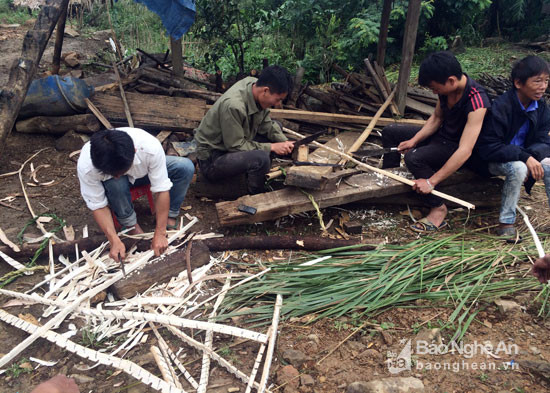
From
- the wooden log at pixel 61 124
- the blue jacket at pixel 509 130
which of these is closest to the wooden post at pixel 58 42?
the wooden log at pixel 61 124

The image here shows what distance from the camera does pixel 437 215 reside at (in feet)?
12.8

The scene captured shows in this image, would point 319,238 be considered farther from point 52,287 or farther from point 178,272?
point 52,287

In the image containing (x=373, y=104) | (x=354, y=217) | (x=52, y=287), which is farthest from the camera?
(x=373, y=104)

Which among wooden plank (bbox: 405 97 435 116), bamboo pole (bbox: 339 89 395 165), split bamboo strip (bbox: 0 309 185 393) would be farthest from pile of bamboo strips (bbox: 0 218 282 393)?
wooden plank (bbox: 405 97 435 116)

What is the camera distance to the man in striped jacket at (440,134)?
3.46 m

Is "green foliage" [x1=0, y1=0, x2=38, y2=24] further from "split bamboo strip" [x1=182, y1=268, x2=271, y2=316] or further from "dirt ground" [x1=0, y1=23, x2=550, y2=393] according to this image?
"split bamboo strip" [x1=182, y1=268, x2=271, y2=316]

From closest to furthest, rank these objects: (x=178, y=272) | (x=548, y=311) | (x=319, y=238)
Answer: (x=548, y=311)
(x=178, y=272)
(x=319, y=238)

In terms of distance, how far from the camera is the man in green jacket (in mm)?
3666

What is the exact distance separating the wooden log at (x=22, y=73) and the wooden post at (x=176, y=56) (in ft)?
6.16

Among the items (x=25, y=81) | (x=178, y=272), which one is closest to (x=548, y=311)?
(x=178, y=272)

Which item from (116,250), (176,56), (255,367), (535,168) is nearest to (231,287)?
(255,367)

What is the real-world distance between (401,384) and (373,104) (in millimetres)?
4237

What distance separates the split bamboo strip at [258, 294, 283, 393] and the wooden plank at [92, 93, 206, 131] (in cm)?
320

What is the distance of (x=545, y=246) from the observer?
131 inches
